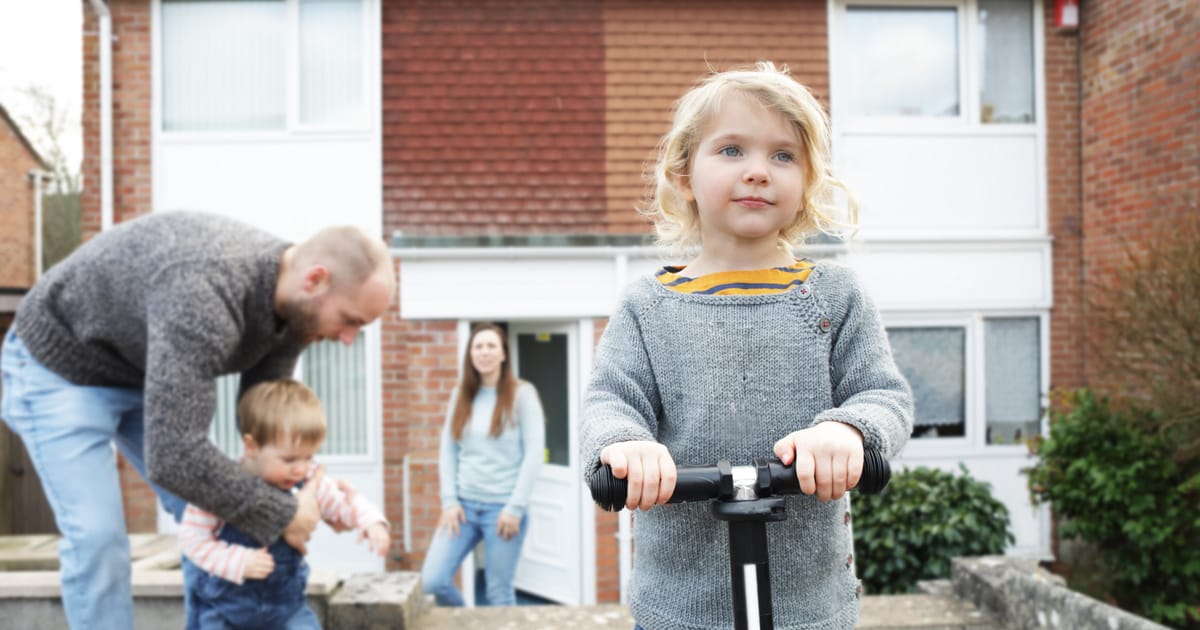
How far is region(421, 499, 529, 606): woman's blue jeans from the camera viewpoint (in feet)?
15.8

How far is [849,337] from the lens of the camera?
1697mm

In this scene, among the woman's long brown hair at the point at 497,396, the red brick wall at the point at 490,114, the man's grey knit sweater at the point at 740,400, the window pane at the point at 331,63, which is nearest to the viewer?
the man's grey knit sweater at the point at 740,400

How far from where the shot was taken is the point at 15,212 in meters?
12.1

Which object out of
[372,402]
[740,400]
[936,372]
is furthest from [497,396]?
[936,372]

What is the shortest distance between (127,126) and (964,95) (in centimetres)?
787

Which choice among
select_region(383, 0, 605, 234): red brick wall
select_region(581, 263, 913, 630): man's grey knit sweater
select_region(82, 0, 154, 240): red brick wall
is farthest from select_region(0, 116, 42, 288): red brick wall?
select_region(581, 263, 913, 630): man's grey knit sweater

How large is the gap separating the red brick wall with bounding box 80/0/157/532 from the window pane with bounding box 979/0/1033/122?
7.89 m

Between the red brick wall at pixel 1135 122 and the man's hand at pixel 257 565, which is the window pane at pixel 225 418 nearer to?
the man's hand at pixel 257 565

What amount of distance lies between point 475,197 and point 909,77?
4.37 meters

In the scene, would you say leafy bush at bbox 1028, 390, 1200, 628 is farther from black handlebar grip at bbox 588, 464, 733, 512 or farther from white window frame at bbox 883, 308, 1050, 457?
black handlebar grip at bbox 588, 464, 733, 512

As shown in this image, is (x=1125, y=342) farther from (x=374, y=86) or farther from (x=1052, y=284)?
(x=374, y=86)

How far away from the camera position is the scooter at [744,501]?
1323 millimetres

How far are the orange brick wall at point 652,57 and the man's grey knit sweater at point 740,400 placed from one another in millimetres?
6241

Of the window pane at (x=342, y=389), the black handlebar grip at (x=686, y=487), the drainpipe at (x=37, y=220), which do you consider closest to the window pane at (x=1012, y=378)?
the window pane at (x=342, y=389)
